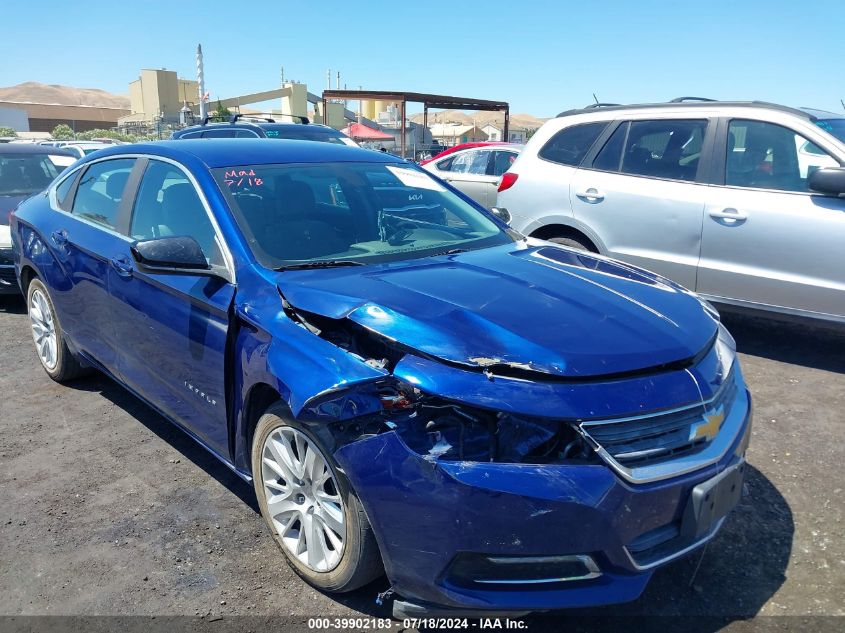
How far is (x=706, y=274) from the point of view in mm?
5480

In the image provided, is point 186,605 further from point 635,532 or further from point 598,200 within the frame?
point 598,200

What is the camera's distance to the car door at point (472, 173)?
38.1 feet

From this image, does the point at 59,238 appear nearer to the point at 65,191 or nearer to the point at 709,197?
the point at 65,191

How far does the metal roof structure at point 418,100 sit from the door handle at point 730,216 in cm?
1672

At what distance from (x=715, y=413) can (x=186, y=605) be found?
2.11 meters

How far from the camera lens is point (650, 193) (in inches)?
226

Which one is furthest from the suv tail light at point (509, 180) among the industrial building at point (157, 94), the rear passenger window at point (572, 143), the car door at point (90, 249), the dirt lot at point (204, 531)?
the industrial building at point (157, 94)

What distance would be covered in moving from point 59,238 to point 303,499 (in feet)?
9.15

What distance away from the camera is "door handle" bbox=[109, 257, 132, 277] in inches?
145

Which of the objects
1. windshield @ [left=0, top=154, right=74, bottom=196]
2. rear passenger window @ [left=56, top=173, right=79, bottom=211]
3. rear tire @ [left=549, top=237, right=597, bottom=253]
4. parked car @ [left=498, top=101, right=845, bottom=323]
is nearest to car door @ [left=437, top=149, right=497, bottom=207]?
Answer: parked car @ [left=498, top=101, right=845, bottom=323]

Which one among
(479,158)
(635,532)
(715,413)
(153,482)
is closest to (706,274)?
(715,413)

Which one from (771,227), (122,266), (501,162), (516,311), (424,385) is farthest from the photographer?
(501,162)

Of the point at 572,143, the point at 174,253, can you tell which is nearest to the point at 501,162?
the point at 572,143

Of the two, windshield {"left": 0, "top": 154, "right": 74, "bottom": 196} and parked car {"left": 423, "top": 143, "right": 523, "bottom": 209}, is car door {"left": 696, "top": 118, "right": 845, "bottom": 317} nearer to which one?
parked car {"left": 423, "top": 143, "right": 523, "bottom": 209}
